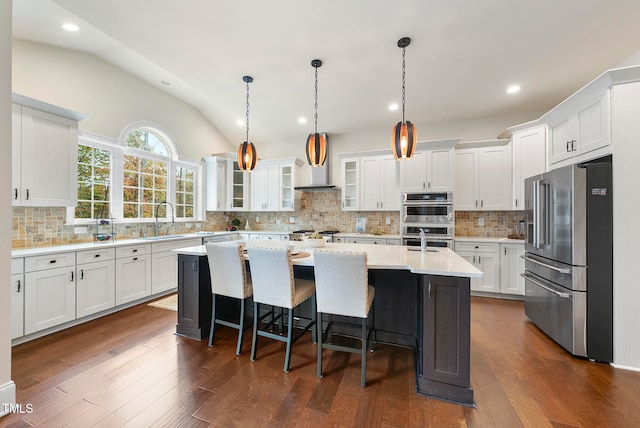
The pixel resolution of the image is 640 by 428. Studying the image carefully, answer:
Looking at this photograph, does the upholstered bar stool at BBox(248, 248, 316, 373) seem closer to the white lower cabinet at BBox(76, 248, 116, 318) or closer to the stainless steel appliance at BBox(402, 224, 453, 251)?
the white lower cabinet at BBox(76, 248, 116, 318)

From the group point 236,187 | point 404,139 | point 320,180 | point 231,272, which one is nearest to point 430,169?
point 320,180

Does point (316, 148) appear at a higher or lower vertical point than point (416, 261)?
higher

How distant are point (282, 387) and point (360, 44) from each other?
311 cm

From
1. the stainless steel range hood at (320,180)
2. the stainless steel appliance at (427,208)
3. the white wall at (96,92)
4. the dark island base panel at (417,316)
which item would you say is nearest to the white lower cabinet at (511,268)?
the stainless steel appliance at (427,208)

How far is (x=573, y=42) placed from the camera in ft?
8.27

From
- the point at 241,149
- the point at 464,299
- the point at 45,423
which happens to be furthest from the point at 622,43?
the point at 45,423

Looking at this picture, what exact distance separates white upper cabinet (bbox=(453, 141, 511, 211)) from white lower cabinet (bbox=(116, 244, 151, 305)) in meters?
4.86

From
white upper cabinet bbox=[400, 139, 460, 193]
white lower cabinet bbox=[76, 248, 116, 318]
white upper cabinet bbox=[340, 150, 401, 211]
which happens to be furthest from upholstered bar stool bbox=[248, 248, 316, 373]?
white upper cabinet bbox=[400, 139, 460, 193]

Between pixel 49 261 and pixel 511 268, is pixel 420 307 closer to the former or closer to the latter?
pixel 511 268

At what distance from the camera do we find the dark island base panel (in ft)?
5.95

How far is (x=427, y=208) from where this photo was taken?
4.32 metres

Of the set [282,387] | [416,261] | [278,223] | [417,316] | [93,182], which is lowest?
[282,387]

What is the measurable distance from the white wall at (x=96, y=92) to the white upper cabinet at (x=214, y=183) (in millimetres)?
465

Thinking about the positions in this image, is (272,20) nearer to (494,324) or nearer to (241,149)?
(241,149)
